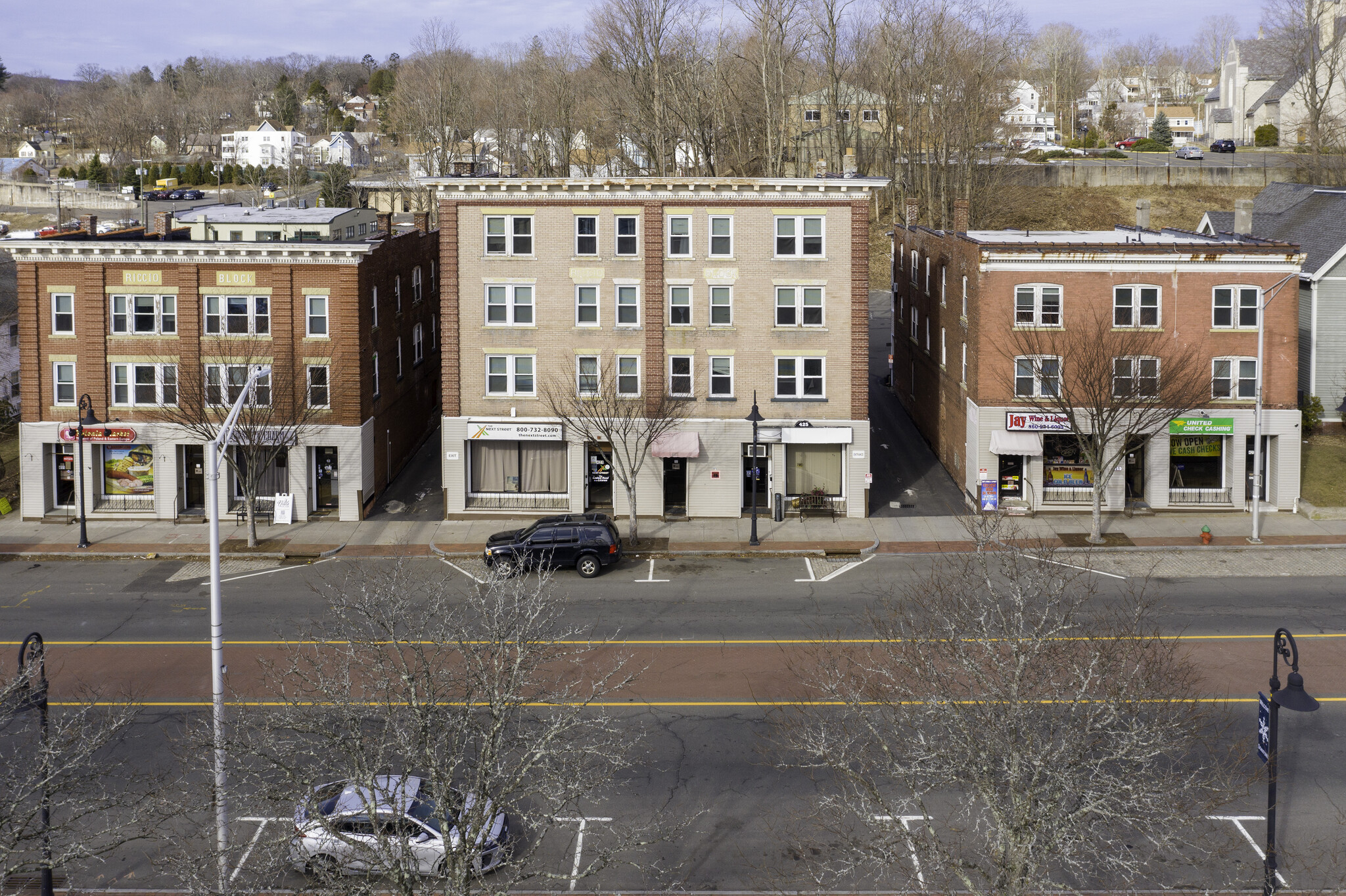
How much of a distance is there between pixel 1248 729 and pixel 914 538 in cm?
1666

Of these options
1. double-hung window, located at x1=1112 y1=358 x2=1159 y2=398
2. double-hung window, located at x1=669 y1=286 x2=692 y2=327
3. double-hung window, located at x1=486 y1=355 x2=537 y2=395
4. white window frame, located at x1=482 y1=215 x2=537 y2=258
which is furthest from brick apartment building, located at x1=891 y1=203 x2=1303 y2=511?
double-hung window, located at x1=486 y1=355 x2=537 y2=395

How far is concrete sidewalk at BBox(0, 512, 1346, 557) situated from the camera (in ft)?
129

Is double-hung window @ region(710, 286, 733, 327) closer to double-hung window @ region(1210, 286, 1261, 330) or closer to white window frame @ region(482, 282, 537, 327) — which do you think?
white window frame @ region(482, 282, 537, 327)

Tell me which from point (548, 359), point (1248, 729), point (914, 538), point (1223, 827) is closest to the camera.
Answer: point (1223, 827)

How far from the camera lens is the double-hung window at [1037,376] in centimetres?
4141

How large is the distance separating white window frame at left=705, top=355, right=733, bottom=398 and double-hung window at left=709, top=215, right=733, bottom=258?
11.0ft

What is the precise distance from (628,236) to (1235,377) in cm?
2050

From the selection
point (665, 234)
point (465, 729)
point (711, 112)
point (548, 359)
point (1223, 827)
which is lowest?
point (1223, 827)

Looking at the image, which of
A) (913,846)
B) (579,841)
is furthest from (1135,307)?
(913,846)

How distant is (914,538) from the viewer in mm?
40375

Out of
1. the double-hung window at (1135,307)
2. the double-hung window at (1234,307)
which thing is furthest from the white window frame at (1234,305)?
the double-hung window at (1135,307)

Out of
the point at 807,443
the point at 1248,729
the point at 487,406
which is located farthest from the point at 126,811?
the point at 807,443

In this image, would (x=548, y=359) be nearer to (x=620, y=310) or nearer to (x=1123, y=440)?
(x=620, y=310)

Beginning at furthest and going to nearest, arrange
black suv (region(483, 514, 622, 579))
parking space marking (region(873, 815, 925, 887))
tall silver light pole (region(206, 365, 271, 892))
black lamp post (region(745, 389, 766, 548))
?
1. black lamp post (region(745, 389, 766, 548))
2. black suv (region(483, 514, 622, 579))
3. tall silver light pole (region(206, 365, 271, 892))
4. parking space marking (region(873, 815, 925, 887))
